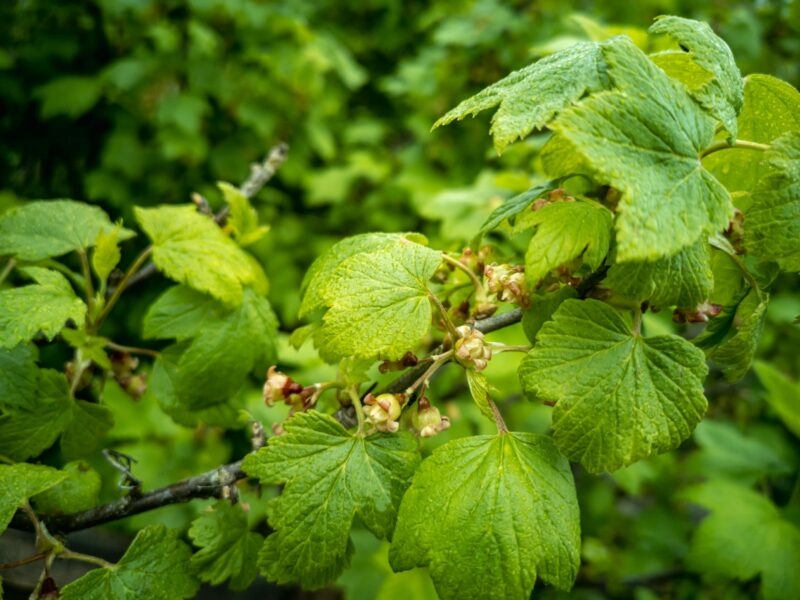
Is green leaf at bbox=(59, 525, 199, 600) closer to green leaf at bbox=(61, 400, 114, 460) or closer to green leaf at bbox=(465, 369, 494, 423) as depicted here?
green leaf at bbox=(61, 400, 114, 460)

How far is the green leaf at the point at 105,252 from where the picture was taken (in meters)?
0.95

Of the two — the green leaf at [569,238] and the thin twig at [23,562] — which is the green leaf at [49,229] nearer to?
the thin twig at [23,562]

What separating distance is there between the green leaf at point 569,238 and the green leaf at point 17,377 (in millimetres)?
704

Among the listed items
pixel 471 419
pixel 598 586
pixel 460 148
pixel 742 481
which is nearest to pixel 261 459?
pixel 471 419

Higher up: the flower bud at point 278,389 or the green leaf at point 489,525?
the flower bud at point 278,389

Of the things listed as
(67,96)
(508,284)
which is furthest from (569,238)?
(67,96)

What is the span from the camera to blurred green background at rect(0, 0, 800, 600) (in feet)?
6.32

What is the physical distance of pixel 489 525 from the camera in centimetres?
68

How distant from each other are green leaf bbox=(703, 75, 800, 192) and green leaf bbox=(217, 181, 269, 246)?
2.45ft

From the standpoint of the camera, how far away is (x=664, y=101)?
655 mm

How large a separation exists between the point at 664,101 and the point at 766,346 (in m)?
2.06

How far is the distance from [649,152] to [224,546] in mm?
774

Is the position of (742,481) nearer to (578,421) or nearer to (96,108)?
(578,421)

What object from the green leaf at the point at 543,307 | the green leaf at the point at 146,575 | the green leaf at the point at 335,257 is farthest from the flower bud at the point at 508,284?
Answer: the green leaf at the point at 146,575
